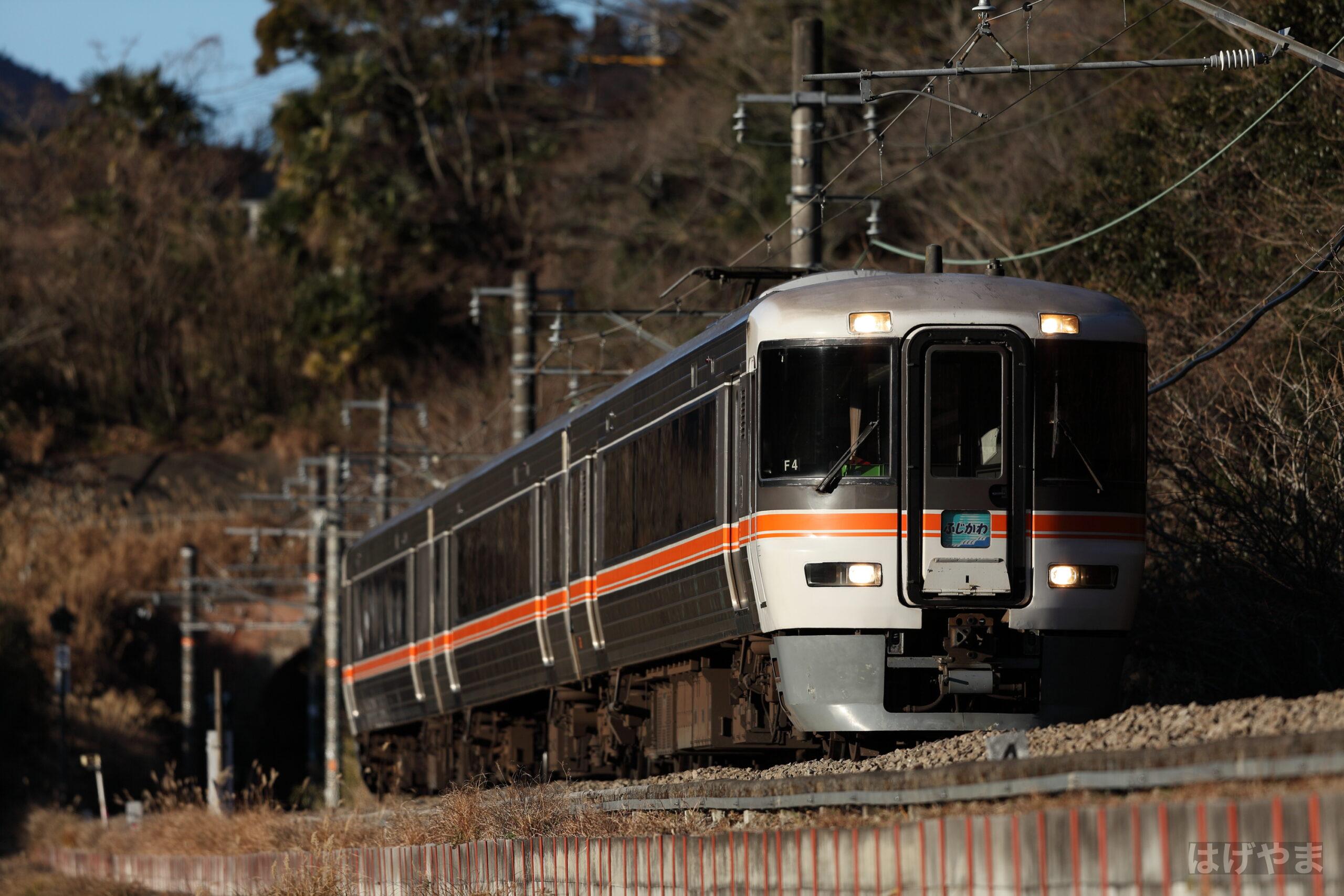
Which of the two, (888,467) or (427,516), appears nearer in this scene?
(888,467)

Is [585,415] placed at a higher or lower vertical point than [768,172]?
lower

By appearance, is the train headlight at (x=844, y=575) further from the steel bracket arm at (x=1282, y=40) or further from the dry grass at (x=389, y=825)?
the steel bracket arm at (x=1282, y=40)

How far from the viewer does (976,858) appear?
6.65m

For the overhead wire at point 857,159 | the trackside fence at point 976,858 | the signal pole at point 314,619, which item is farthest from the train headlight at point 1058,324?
the signal pole at point 314,619

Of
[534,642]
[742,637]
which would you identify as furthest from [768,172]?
[742,637]

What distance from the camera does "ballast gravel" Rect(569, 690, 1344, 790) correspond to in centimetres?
830

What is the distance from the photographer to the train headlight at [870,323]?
11.9 m

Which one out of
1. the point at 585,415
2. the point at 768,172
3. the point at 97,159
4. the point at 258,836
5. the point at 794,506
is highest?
the point at 97,159

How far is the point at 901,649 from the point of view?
1181 cm

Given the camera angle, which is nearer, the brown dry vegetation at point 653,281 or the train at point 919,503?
the train at point 919,503

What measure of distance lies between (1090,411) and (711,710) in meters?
3.36

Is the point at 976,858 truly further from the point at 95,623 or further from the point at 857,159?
the point at 95,623

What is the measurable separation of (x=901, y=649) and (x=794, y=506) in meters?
1.00

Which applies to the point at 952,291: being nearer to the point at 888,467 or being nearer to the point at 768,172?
the point at 888,467
